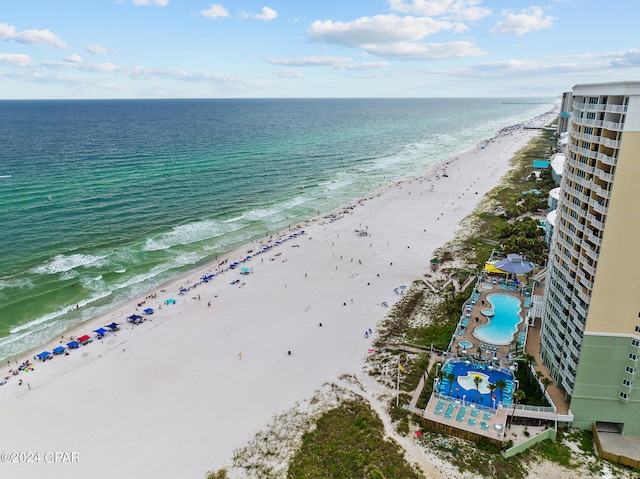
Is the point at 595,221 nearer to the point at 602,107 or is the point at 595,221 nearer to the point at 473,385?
the point at 602,107

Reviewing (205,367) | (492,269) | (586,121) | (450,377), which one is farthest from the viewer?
(492,269)

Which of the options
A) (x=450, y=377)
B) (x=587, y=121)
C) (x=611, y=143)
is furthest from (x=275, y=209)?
(x=611, y=143)

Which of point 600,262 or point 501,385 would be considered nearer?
point 600,262

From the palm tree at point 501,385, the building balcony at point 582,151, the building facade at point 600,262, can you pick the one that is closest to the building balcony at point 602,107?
the building facade at point 600,262

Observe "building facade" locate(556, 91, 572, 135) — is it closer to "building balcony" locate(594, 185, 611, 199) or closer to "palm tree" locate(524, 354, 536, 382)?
"palm tree" locate(524, 354, 536, 382)

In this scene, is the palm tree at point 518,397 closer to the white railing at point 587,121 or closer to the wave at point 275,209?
the white railing at point 587,121

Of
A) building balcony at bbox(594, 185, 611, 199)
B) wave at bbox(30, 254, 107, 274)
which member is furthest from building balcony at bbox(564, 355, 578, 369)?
wave at bbox(30, 254, 107, 274)

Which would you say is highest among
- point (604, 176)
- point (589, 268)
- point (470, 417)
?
point (604, 176)
